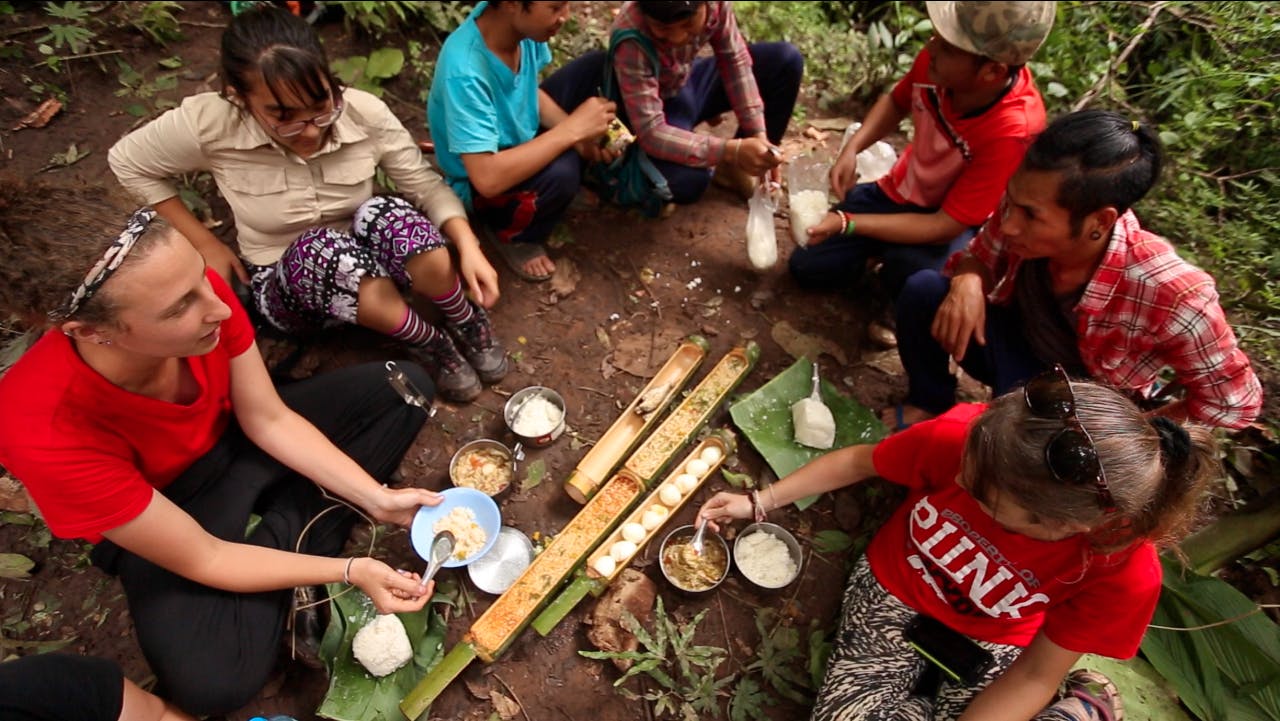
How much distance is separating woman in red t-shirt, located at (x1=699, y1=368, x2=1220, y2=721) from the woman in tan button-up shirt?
4.42 ft

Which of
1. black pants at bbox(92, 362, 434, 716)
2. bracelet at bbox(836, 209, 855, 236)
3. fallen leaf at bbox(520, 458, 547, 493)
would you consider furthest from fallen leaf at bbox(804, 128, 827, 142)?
black pants at bbox(92, 362, 434, 716)

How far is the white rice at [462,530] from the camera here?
2.35 m

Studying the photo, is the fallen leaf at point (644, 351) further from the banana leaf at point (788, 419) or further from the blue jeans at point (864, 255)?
the blue jeans at point (864, 255)

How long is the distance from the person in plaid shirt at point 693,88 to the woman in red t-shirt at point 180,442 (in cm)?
146

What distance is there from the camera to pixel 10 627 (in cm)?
230

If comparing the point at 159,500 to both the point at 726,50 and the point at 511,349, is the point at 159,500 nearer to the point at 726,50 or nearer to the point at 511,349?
the point at 511,349

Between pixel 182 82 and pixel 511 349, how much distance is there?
2265mm

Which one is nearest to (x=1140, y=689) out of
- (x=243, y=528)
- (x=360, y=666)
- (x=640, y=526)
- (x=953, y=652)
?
(x=953, y=652)

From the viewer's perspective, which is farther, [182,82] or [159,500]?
[182,82]

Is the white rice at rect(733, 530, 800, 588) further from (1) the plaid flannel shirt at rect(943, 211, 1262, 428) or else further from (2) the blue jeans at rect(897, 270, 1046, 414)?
(1) the plaid flannel shirt at rect(943, 211, 1262, 428)

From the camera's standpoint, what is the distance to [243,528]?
7.09ft

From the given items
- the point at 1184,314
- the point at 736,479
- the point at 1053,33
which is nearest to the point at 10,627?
the point at 736,479

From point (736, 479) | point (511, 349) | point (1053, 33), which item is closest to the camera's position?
point (736, 479)

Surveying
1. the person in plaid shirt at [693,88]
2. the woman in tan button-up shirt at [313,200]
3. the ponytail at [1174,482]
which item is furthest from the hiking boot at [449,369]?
the ponytail at [1174,482]
